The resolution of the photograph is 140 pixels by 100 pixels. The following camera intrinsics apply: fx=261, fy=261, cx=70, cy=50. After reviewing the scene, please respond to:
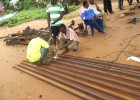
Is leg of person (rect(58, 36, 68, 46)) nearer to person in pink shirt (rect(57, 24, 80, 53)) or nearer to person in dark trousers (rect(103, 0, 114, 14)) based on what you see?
person in pink shirt (rect(57, 24, 80, 53))

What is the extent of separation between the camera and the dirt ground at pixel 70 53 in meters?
5.98

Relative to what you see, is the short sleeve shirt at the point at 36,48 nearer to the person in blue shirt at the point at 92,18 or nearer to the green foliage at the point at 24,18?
the person in blue shirt at the point at 92,18

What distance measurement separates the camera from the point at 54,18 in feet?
26.4

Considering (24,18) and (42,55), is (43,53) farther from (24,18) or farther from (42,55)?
(24,18)

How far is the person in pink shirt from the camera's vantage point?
7711 mm

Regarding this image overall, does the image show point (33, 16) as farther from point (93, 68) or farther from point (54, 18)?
point (93, 68)

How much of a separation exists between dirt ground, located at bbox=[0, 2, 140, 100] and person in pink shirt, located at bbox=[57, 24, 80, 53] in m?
0.21

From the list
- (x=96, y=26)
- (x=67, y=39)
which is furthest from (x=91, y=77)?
(x=96, y=26)

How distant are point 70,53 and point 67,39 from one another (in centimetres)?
50

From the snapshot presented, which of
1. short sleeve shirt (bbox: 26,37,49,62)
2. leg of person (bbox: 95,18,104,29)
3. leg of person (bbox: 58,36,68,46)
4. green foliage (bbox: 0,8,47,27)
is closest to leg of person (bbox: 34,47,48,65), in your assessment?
short sleeve shirt (bbox: 26,37,49,62)

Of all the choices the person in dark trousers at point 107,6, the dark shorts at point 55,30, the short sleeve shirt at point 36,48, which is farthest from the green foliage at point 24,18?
the short sleeve shirt at point 36,48

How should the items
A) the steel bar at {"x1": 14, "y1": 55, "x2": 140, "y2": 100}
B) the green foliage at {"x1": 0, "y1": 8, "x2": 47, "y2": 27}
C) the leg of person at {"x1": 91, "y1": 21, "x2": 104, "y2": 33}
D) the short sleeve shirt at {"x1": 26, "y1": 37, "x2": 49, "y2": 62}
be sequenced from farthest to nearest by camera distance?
the green foliage at {"x1": 0, "y1": 8, "x2": 47, "y2": 27} < the leg of person at {"x1": 91, "y1": 21, "x2": 104, "y2": 33} < the short sleeve shirt at {"x1": 26, "y1": 37, "x2": 49, "y2": 62} < the steel bar at {"x1": 14, "y1": 55, "x2": 140, "y2": 100}

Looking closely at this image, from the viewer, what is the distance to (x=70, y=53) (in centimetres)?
819

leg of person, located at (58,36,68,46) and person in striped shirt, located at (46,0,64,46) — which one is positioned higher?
person in striped shirt, located at (46,0,64,46)
